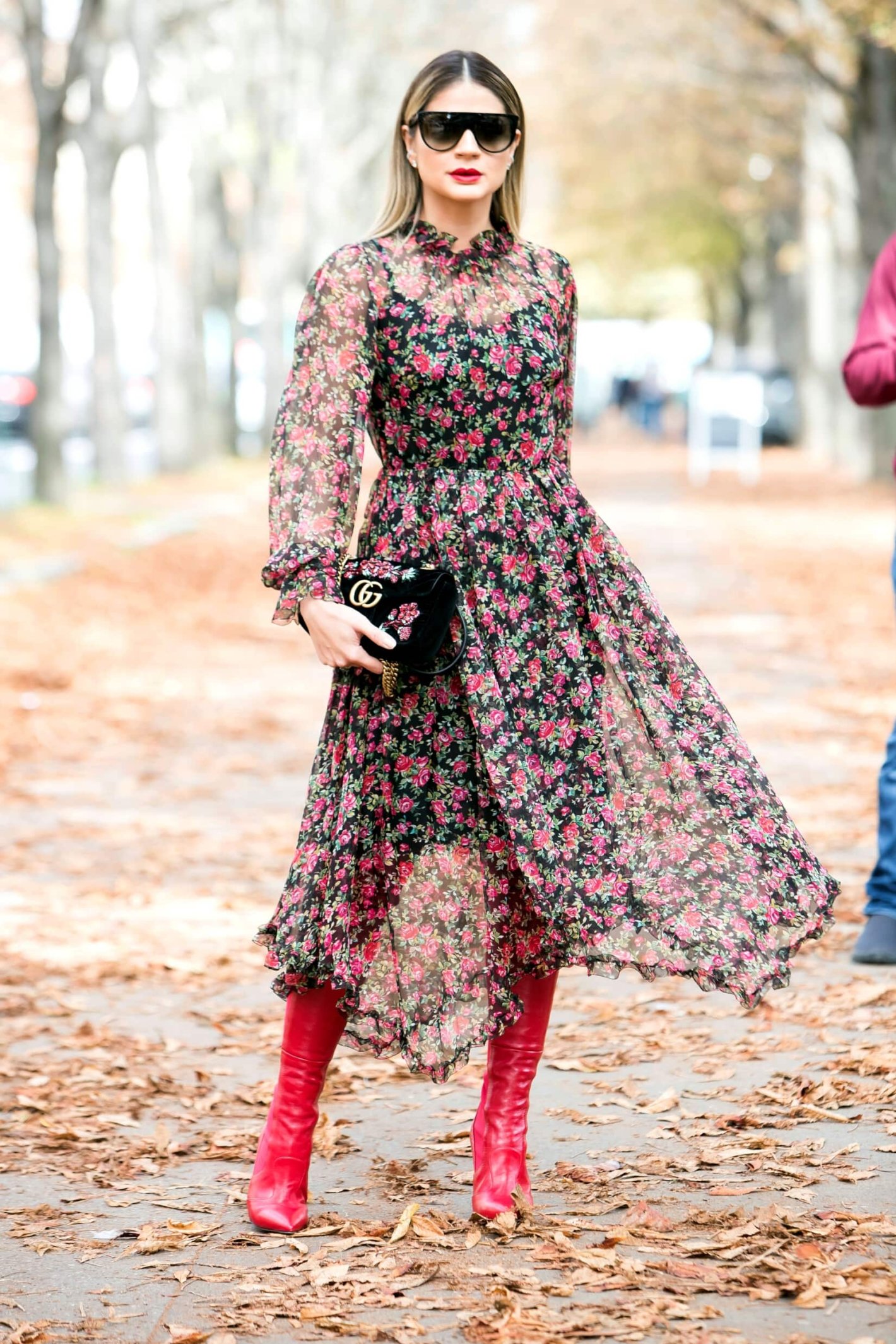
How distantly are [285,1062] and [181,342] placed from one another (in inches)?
1008

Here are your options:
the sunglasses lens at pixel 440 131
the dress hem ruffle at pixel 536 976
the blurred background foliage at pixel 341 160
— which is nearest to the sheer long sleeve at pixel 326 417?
the sunglasses lens at pixel 440 131

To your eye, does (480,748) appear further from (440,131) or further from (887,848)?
(887,848)

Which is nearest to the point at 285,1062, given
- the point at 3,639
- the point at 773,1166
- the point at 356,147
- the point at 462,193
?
the point at 773,1166

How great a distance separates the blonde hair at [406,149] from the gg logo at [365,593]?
0.67 meters

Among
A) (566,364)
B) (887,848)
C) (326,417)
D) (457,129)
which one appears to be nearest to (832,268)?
(887,848)

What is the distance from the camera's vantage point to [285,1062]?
12.3 feet

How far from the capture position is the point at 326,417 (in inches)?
141

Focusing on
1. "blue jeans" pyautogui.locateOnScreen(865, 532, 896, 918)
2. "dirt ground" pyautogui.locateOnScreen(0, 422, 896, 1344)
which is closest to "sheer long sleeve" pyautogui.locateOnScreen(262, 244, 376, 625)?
"dirt ground" pyautogui.locateOnScreen(0, 422, 896, 1344)

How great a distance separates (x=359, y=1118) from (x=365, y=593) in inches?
58.0

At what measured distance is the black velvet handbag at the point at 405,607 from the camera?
347 centimetres

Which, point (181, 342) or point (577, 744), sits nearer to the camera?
point (577, 744)

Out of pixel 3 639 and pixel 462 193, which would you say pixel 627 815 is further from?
Result: pixel 3 639

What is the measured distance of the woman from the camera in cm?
359

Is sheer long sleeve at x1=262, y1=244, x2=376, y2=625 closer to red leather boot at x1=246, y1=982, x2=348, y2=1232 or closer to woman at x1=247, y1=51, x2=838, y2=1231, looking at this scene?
woman at x1=247, y1=51, x2=838, y2=1231
